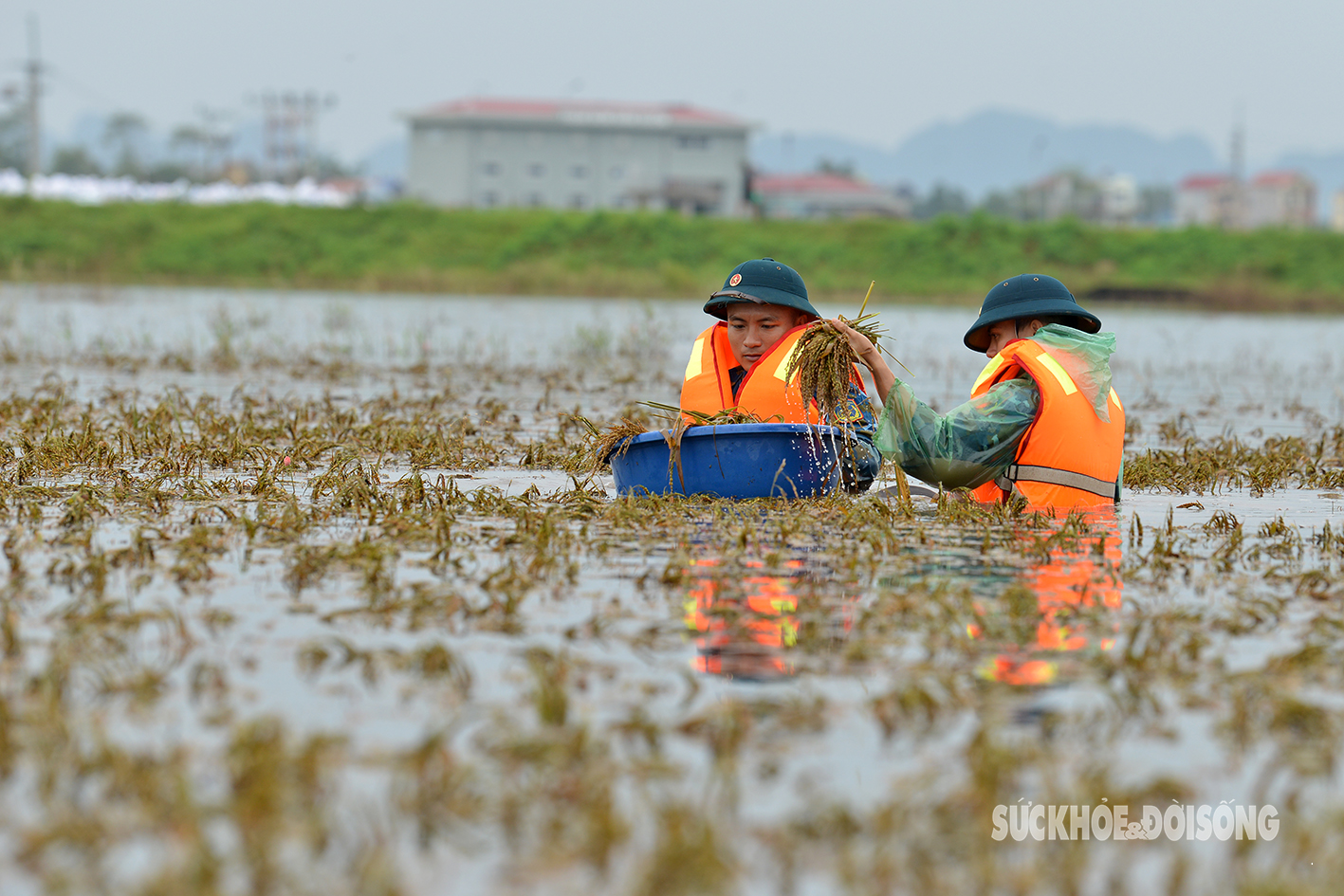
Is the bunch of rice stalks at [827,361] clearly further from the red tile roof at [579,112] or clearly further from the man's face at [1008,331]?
the red tile roof at [579,112]

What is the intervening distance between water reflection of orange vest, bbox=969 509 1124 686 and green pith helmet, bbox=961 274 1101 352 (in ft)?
3.51

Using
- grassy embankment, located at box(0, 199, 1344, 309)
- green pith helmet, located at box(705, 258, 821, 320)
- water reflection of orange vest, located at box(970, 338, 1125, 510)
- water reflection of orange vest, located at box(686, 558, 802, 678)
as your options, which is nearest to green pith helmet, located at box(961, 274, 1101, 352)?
water reflection of orange vest, located at box(970, 338, 1125, 510)

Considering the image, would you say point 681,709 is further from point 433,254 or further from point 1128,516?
point 433,254

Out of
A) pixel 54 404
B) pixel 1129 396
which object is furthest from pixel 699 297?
pixel 54 404

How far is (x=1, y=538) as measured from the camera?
6699 mm

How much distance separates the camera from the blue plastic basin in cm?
788

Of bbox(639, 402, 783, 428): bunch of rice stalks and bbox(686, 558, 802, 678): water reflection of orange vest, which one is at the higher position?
bbox(639, 402, 783, 428): bunch of rice stalks

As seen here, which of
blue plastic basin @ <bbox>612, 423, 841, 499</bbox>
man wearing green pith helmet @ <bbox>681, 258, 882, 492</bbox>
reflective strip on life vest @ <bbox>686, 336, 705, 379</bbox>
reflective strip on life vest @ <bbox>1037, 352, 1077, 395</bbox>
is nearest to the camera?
reflective strip on life vest @ <bbox>1037, 352, 1077, 395</bbox>

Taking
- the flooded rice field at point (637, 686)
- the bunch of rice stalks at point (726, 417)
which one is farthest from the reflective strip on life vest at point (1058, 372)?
the bunch of rice stalks at point (726, 417)

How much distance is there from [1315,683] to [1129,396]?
44.1 ft

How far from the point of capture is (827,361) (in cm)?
774

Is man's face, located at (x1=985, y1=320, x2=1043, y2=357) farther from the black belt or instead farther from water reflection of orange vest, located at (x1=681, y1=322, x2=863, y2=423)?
water reflection of orange vest, located at (x1=681, y1=322, x2=863, y2=423)

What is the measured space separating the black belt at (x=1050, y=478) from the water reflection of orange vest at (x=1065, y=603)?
0.97 feet

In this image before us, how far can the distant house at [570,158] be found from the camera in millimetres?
87000
